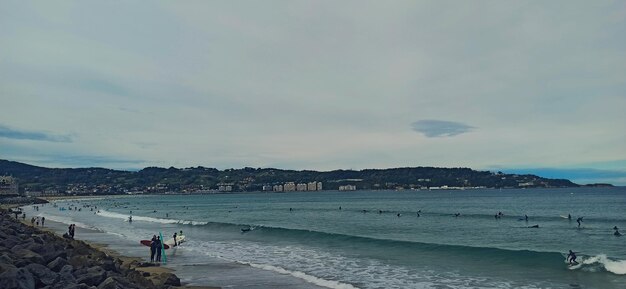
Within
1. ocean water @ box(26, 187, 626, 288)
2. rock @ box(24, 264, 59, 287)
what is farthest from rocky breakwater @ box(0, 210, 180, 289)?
ocean water @ box(26, 187, 626, 288)

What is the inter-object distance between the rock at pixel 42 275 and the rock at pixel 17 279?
0.54m

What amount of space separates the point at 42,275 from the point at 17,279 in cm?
169

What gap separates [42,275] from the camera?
1270cm

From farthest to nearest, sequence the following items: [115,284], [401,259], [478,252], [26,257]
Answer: [478,252], [401,259], [26,257], [115,284]

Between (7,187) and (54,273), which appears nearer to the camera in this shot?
(54,273)

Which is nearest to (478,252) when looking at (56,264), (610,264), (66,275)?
(610,264)

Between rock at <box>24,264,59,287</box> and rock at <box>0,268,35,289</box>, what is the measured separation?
1.77 feet

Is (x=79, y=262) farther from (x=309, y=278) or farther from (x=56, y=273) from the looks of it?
(x=309, y=278)

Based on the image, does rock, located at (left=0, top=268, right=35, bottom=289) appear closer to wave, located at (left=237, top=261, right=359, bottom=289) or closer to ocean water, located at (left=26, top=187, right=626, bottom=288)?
ocean water, located at (left=26, top=187, right=626, bottom=288)

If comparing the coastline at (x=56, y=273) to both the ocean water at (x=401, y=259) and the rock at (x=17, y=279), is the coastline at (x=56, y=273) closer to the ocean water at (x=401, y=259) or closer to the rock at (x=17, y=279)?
the rock at (x=17, y=279)

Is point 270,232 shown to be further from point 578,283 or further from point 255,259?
point 578,283

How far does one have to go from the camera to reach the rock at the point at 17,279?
1076 centimetres

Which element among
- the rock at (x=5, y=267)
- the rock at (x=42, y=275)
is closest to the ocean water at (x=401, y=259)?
the rock at (x=42, y=275)

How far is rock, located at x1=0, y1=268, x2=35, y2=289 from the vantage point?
10.8m
